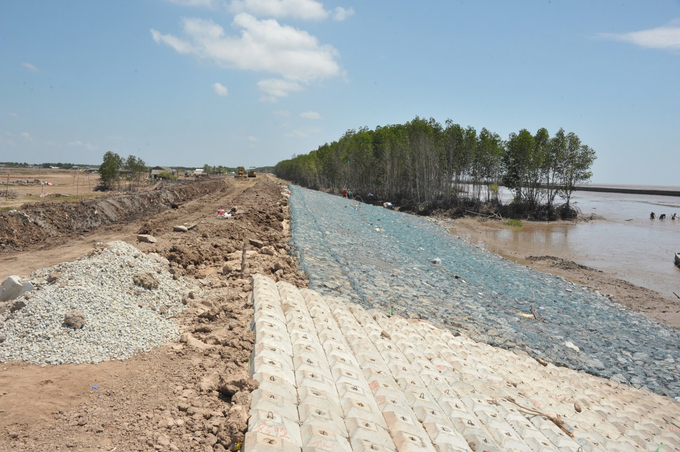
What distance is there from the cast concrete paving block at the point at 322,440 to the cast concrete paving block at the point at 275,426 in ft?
0.24

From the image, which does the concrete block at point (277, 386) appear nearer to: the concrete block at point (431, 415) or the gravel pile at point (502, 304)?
the concrete block at point (431, 415)

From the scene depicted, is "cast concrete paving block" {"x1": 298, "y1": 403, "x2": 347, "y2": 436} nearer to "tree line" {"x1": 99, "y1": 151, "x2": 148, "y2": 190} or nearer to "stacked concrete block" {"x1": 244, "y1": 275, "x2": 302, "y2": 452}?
"stacked concrete block" {"x1": 244, "y1": 275, "x2": 302, "y2": 452}

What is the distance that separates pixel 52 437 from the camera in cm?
357

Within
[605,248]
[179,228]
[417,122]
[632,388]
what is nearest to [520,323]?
[632,388]

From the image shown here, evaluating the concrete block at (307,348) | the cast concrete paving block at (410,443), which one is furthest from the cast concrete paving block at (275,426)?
the concrete block at (307,348)

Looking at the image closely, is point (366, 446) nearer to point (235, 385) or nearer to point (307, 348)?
point (235, 385)

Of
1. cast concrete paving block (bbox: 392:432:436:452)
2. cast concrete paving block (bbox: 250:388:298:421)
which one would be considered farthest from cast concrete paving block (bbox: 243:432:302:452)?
cast concrete paving block (bbox: 392:432:436:452)

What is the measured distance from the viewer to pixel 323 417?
4.45 meters

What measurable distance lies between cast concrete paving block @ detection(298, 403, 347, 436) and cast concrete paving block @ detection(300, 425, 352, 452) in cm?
9

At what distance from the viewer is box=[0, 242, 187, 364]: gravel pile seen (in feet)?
17.2

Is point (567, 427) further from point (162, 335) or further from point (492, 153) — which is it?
point (492, 153)

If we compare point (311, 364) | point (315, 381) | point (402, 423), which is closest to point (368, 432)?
point (402, 423)

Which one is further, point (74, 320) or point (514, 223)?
point (514, 223)

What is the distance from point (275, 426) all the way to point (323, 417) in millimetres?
674
